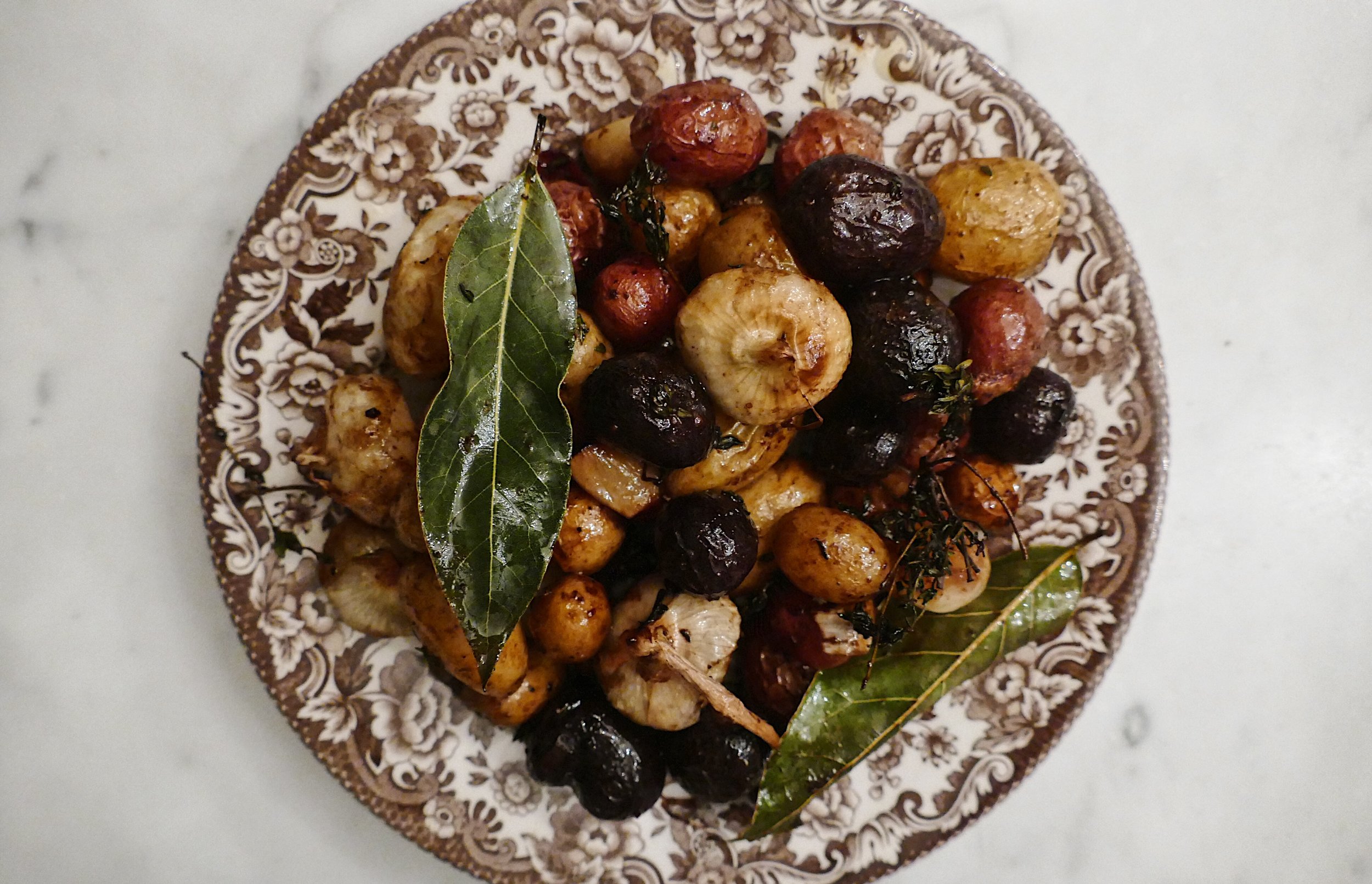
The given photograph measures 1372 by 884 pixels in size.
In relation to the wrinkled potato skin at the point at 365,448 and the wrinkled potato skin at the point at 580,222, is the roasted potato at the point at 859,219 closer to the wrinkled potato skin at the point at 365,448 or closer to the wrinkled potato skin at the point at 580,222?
the wrinkled potato skin at the point at 580,222

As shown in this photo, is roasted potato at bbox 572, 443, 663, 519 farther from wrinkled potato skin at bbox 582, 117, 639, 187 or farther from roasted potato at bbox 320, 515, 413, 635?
wrinkled potato skin at bbox 582, 117, 639, 187

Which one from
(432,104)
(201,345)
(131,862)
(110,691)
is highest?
(432,104)

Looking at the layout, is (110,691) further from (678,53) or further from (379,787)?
(678,53)

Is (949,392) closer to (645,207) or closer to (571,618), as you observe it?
(645,207)

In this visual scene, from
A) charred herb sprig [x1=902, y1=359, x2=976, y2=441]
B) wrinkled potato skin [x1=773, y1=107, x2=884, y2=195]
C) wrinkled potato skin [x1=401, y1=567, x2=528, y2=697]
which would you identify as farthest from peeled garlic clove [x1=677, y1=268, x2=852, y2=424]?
wrinkled potato skin [x1=401, y1=567, x2=528, y2=697]

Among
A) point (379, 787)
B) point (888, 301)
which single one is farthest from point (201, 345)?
point (888, 301)

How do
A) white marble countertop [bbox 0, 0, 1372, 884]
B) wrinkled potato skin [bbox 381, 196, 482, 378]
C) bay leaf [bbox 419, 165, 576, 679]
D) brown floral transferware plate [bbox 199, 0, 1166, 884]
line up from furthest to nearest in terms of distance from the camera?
1. white marble countertop [bbox 0, 0, 1372, 884]
2. brown floral transferware plate [bbox 199, 0, 1166, 884]
3. wrinkled potato skin [bbox 381, 196, 482, 378]
4. bay leaf [bbox 419, 165, 576, 679]
